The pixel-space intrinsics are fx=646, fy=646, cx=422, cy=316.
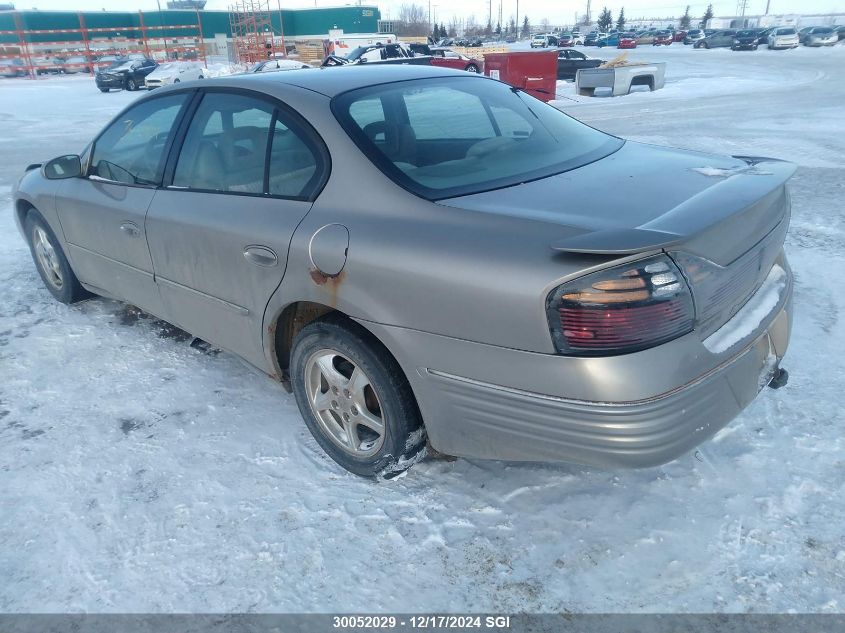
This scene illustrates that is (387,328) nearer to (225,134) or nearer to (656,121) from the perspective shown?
(225,134)

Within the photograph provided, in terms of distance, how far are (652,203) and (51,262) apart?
4276 mm

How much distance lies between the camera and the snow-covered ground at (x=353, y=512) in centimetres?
221

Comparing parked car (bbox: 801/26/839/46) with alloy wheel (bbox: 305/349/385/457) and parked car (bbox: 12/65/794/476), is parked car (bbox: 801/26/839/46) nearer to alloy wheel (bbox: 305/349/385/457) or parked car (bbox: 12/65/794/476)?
parked car (bbox: 12/65/794/476)

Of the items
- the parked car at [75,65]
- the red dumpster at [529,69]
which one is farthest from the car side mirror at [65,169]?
the parked car at [75,65]

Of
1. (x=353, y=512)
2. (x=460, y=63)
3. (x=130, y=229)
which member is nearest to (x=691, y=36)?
(x=460, y=63)

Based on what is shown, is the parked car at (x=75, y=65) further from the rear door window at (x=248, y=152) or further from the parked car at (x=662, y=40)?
the parked car at (x=662, y=40)

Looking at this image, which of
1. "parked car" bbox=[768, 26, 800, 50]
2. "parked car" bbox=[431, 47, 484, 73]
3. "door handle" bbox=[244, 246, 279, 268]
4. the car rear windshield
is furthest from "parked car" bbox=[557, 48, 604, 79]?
"door handle" bbox=[244, 246, 279, 268]

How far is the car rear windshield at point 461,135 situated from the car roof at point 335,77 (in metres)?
0.07

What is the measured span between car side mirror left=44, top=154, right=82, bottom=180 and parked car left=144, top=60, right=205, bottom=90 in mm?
21978

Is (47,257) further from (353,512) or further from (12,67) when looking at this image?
(12,67)

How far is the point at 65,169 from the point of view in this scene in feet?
13.2

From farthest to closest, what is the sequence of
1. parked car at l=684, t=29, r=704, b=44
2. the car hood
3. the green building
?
1. parked car at l=684, t=29, r=704, b=44
2. the green building
3. the car hood

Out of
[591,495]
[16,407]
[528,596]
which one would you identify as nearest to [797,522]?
[591,495]

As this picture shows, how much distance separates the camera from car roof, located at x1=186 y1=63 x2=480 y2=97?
9.77 ft
